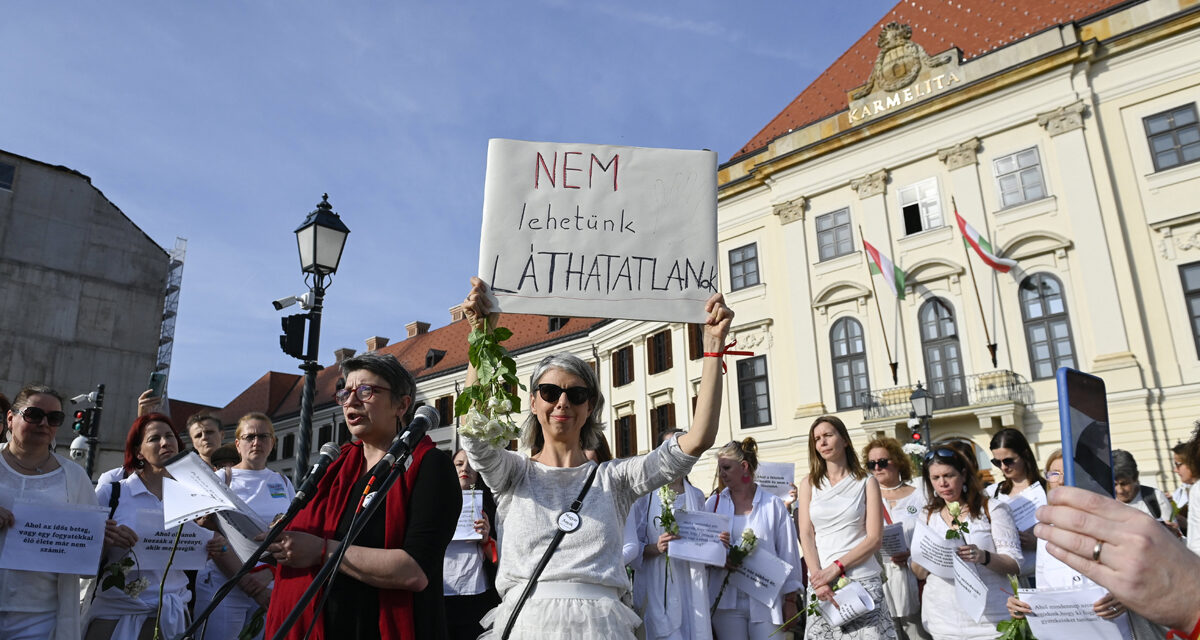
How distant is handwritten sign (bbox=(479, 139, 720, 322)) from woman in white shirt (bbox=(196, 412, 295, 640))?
2457 mm

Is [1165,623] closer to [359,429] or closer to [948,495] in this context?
[359,429]

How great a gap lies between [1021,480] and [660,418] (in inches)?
993

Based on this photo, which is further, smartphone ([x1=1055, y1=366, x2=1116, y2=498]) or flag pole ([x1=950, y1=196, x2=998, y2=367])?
flag pole ([x1=950, y1=196, x2=998, y2=367])

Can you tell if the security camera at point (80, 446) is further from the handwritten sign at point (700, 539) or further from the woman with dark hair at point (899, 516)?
the woman with dark hair at point (899, 516)

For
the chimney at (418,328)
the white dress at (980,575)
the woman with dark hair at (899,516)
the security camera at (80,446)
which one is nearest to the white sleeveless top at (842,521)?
the white dress at (980,575)

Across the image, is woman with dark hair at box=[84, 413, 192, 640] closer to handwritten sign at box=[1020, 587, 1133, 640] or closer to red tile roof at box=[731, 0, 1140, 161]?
handwritten sign at box=[1020, 587, 1133, 640]

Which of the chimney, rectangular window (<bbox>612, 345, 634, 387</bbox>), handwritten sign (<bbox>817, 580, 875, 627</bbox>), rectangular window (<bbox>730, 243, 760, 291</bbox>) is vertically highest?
the chimney

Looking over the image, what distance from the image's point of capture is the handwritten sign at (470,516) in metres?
5.45

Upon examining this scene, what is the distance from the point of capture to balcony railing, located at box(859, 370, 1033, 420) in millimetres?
21484

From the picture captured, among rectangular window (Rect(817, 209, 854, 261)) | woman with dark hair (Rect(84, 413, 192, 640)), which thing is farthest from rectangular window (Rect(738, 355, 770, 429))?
woman with dark hair (Rect(84, 413, 192, 640))

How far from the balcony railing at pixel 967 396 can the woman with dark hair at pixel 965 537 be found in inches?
693

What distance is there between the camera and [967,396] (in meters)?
22.2

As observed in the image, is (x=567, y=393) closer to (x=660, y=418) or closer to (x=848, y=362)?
(x=848, y=362)

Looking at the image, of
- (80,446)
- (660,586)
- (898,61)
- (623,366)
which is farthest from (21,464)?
(623,366)
